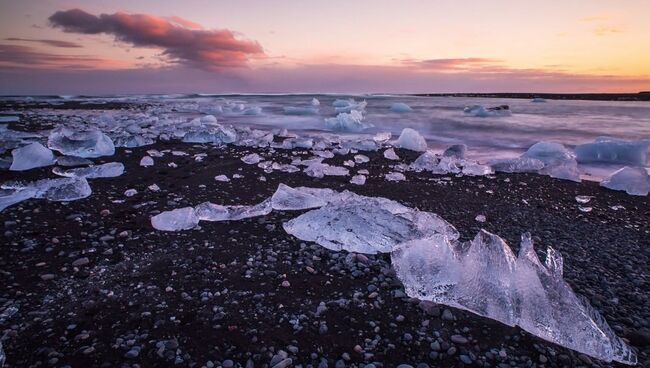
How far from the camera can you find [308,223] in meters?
3.13

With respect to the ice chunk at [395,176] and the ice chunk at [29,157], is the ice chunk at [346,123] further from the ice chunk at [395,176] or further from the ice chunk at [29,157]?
the ice chunk at [29,157]

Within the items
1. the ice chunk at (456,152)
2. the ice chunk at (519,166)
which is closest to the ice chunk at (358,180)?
the ice chunk at (519,166)

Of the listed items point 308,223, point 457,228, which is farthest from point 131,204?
point 457,228

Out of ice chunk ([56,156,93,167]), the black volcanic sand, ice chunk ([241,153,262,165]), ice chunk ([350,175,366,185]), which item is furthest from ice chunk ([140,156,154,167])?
ice chunk ([350,175,366,185])

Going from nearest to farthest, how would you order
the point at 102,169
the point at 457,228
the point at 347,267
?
the point at 347,267, the point at 457,228, the point at 102,169

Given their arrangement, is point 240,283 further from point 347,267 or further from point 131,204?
point 131,204

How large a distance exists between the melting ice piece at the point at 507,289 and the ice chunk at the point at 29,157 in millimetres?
→ 5233

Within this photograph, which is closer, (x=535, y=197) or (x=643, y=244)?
(x=643, y=244)

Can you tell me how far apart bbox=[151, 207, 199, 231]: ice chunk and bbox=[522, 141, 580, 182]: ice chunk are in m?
5.35

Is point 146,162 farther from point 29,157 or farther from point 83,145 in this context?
point 83,145

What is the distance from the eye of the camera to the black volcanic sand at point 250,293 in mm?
1812

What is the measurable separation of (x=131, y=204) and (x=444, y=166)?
4396mm

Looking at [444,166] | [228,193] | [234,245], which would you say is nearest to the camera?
[234,245]

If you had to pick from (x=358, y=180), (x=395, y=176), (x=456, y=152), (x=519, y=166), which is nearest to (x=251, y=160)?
(x=358, y=180)
